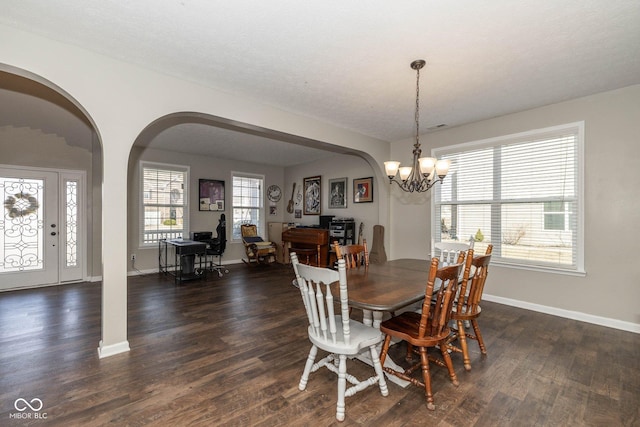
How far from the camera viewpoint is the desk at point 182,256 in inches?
202

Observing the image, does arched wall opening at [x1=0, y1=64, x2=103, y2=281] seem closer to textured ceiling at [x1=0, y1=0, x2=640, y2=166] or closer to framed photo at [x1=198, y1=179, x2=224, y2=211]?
textured ceiling at [x1=0, y1=0, x2=640, y2=166]

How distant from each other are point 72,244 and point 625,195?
306 inches

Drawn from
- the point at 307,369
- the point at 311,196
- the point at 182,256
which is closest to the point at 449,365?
the point at 307,369

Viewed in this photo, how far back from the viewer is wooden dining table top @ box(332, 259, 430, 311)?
1.81m

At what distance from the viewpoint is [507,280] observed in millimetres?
3957

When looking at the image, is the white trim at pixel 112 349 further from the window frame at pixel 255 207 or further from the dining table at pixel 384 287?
the window frame at pixel 255 207

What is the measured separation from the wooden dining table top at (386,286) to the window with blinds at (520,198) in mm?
1713

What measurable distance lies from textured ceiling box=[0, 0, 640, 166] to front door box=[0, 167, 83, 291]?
3.63m

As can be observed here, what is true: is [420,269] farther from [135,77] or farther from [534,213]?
[135,77]

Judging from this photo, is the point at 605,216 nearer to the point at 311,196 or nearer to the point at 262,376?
the point at 262,376

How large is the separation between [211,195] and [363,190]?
3.39 metres

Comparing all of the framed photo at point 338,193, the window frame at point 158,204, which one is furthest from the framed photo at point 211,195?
the framed photo at point 338,193

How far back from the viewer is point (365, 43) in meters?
2.31
